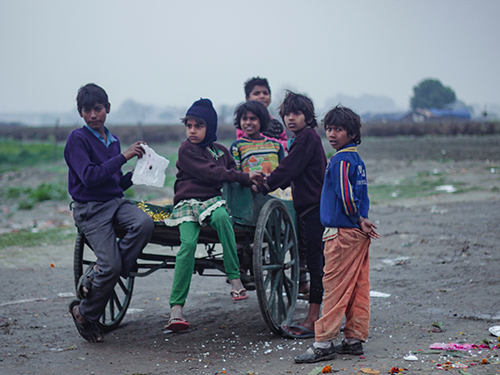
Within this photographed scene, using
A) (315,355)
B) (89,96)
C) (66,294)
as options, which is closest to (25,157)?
(66,294)

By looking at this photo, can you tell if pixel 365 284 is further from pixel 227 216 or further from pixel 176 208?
pixel 176 208

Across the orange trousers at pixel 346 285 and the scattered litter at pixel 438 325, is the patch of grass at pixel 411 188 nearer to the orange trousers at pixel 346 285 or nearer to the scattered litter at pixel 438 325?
the scattered litter at pixel 438 325

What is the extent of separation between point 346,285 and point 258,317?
1630 mm

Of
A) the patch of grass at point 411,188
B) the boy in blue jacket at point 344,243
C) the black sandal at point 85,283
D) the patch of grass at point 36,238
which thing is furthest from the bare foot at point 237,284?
the patch of grass at point 411,188

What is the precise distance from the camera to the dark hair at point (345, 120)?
3.51 m

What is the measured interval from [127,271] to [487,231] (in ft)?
18.7

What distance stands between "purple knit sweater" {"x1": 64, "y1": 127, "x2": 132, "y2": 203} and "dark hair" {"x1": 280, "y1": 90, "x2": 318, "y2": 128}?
1.37 meters

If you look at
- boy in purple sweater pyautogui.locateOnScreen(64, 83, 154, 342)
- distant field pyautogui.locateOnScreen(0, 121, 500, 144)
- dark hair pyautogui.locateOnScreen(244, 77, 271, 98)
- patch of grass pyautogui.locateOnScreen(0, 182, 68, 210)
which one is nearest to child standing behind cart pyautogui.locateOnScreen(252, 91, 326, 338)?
boy in purple sweater pyautogui.locateOnScreen(64, 83, 154, 342)

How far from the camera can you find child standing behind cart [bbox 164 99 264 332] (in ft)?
12.5

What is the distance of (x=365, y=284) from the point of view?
3559 millimetres

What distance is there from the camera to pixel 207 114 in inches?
164

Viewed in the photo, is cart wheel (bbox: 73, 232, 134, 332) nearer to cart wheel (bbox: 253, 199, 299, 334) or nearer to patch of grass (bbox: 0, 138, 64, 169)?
cart wheel (bbox: 253, 199, 299, 334)

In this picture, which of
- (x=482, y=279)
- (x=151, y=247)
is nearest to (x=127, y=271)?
(x=482, y=279)

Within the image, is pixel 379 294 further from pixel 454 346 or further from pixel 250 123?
pixel 250 123
